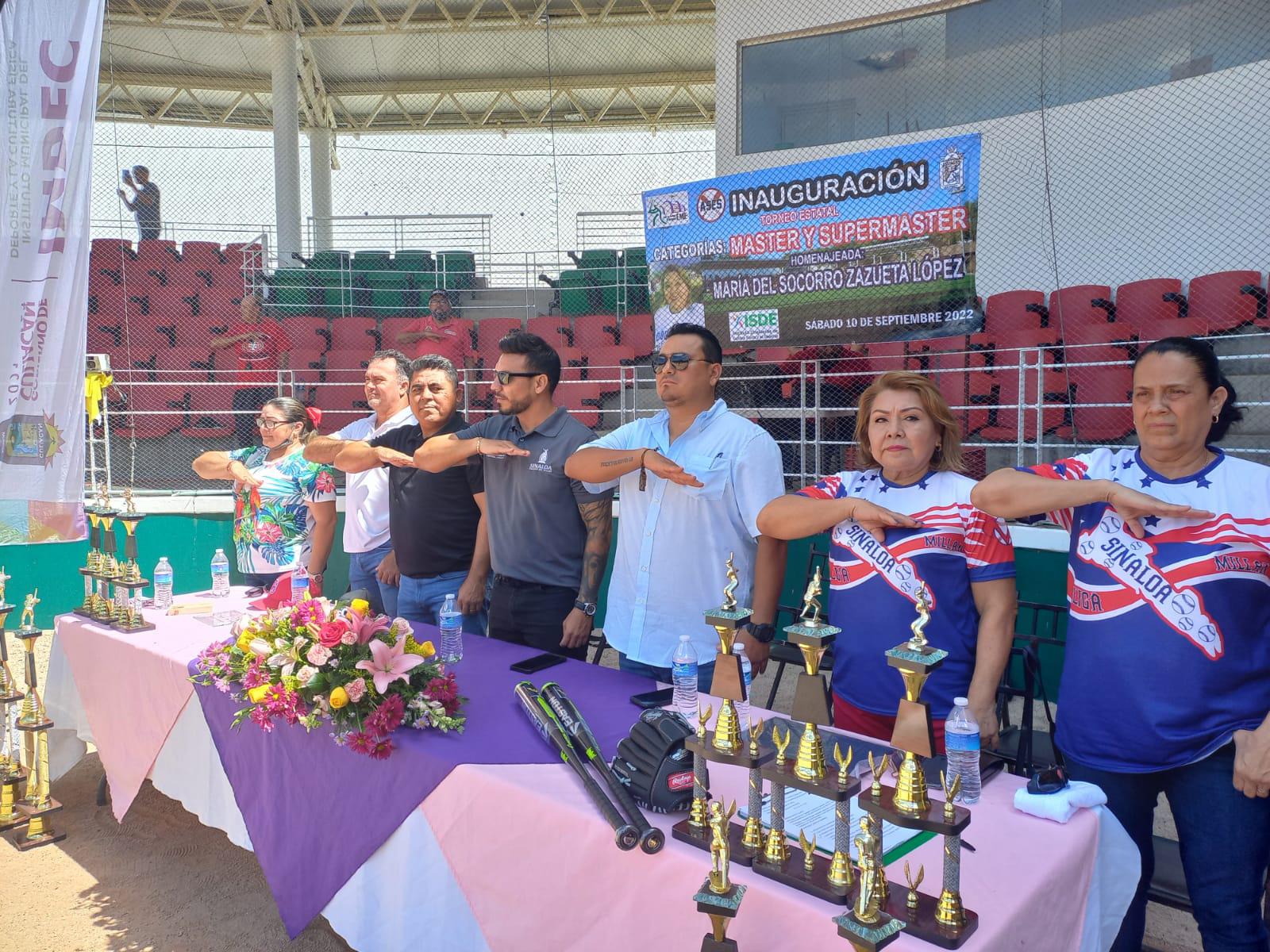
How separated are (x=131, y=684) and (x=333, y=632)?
4.28 feet

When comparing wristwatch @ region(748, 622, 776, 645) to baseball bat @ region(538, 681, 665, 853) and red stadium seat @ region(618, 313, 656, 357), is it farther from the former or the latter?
red stadium seat @ region(618, 313, 656, 357)

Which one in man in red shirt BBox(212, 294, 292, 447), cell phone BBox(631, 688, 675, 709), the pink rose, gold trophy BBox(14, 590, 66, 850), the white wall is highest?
the white wall

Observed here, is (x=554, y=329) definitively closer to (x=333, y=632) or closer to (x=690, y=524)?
(x=690, y=524)

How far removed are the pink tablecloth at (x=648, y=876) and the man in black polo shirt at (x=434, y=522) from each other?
136 cm

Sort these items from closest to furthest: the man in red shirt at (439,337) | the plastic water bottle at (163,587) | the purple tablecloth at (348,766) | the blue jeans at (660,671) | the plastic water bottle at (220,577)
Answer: the purple tablecloth at (348,766) < the blue jeans at (660,671) < the plastic water bottle at (163,587) < the plastic water bottle at (220,577) < the man in red shirt at (439,337)

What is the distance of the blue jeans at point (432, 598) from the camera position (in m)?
3.08

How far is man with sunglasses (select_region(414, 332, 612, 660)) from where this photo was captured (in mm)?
2709

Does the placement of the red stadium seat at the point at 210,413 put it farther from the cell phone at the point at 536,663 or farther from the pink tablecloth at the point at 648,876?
the pink tablecloth at the point at 648,876

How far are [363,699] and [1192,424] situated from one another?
67.3 inches

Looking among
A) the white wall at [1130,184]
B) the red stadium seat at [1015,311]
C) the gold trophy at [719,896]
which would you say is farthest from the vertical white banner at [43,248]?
the red stadium seat at [1015,311]

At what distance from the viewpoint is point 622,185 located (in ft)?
30.8

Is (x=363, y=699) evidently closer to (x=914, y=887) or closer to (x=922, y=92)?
(x=914, y=887)

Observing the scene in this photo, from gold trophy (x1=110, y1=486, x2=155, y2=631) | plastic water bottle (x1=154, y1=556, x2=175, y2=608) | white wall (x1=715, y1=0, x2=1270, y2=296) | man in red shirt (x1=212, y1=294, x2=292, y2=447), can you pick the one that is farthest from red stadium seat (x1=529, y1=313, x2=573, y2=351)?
gold trophy (x1=110, y1=486, x2=155, y2=631)

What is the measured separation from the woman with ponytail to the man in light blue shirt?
77cm
